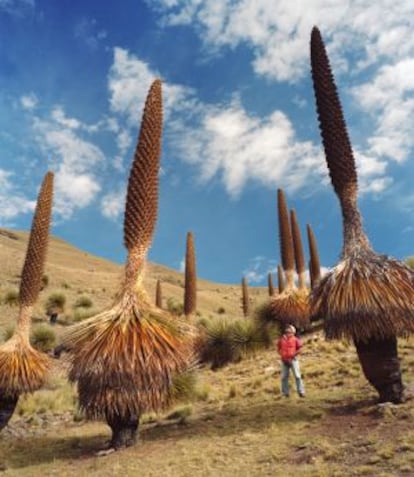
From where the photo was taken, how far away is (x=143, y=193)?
1052 cm

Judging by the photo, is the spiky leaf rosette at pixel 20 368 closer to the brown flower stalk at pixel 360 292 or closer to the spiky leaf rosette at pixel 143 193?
the spiky leaf rosette at pixel 143 193

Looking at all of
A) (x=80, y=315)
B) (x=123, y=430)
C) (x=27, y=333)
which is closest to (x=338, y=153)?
(x=123, y=430)

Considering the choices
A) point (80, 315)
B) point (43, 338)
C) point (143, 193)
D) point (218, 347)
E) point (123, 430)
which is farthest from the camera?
point (80, 315)

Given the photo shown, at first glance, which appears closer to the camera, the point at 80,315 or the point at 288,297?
the point at 288,297

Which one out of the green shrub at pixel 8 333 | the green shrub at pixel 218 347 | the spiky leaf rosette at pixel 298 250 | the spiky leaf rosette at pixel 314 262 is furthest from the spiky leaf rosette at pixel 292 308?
the green shrub at pixel 8 333

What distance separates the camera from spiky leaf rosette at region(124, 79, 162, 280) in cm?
1038

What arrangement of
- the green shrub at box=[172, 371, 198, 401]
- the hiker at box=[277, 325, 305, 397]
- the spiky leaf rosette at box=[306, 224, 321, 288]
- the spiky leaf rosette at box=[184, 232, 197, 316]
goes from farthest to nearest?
the spiky leaf rosette at box=[306, 224, 321, 288]
the spiky leaf rosette at box=[184, 232, 197, 316]
the green shrub at box=[172, 371, 198, 401]
the hiker at box=[277, 325, 305, 397]

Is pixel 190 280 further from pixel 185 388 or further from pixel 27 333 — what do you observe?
pixel 27 333

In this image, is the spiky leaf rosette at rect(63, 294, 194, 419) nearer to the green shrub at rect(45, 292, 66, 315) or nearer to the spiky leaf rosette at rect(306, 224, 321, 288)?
the spiky leaf rosette at rect(306, 224, 321, 288)

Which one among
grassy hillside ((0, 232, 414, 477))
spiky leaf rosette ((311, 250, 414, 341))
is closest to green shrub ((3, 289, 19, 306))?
grassy hillside ((0, 232, 414, 477))

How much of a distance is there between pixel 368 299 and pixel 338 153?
134 inches

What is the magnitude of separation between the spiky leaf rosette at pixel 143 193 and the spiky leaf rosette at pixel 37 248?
390 cm

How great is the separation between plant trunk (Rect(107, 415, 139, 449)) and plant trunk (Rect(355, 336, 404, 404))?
4723 mm

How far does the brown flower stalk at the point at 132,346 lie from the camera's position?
28.9 ft
